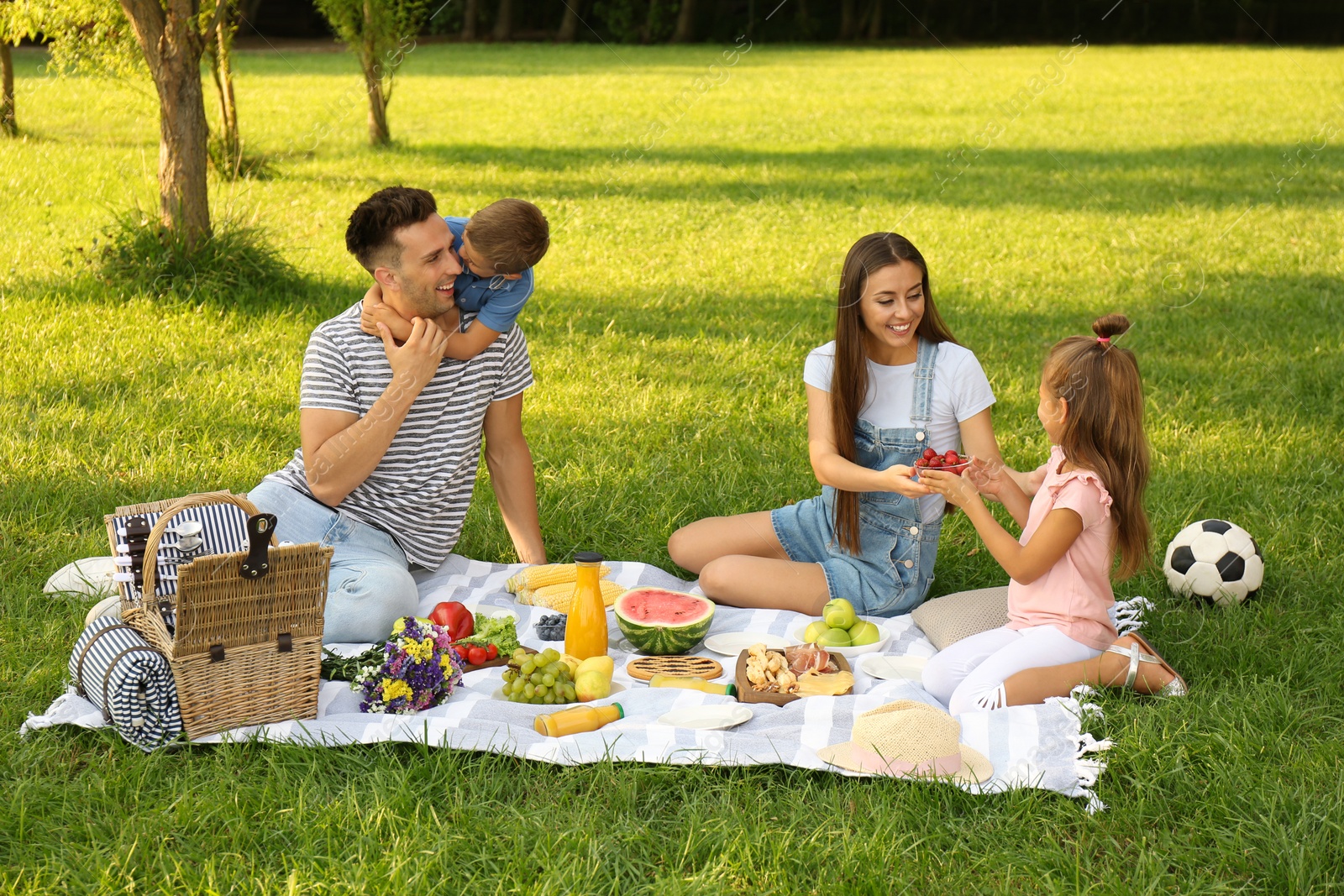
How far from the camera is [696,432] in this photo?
18.6ft

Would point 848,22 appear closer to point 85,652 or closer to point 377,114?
point 377,114

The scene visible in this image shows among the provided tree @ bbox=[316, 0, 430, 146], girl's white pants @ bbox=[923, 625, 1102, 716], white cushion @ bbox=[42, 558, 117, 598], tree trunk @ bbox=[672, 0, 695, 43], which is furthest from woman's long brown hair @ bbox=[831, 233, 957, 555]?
tree trunk @ bbox=[672, 0, 695, 43]

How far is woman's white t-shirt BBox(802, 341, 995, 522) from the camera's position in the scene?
3.90 meters

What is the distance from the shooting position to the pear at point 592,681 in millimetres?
3400

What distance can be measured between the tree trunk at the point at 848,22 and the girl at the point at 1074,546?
40.6m

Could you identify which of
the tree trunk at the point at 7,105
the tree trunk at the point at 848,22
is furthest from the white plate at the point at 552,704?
the tree trunk at the point at 848,22

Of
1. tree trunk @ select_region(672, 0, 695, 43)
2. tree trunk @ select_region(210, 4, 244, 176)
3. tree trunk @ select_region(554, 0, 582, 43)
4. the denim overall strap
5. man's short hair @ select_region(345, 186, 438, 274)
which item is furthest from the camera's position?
tree trunk @ select_region(554, 0, 582, 43)

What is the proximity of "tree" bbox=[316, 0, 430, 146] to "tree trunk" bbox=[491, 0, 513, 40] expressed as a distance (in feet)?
81.0

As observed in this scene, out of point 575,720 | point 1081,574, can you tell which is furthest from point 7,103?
point 1081,574

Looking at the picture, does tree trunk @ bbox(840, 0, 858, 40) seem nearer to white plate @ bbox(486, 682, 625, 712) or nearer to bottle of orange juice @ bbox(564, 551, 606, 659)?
bottle of orange juice @ bbox(564, 551, 606, 659)

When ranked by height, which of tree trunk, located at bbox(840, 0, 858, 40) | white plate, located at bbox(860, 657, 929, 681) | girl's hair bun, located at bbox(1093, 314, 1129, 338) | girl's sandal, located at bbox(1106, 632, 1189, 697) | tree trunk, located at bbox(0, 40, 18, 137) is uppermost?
tree trunk, located at bbox(840, 0, 858, 40)

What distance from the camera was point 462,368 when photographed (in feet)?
13.3

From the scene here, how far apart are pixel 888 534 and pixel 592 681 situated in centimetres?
121

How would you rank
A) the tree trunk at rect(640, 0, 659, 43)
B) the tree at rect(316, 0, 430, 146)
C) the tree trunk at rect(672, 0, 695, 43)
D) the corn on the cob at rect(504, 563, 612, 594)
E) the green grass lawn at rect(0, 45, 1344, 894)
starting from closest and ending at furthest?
the green grass lawn at rect(0, 45, 1344, 894) < the corn on the cob at rect(504, 563, 612, 594) < the tree at rect(316, 0, 430, 146) < the tree trunk at rect(672, 0, 695, 43) < the tree trunk at rect(640, 0, 659, 43)
